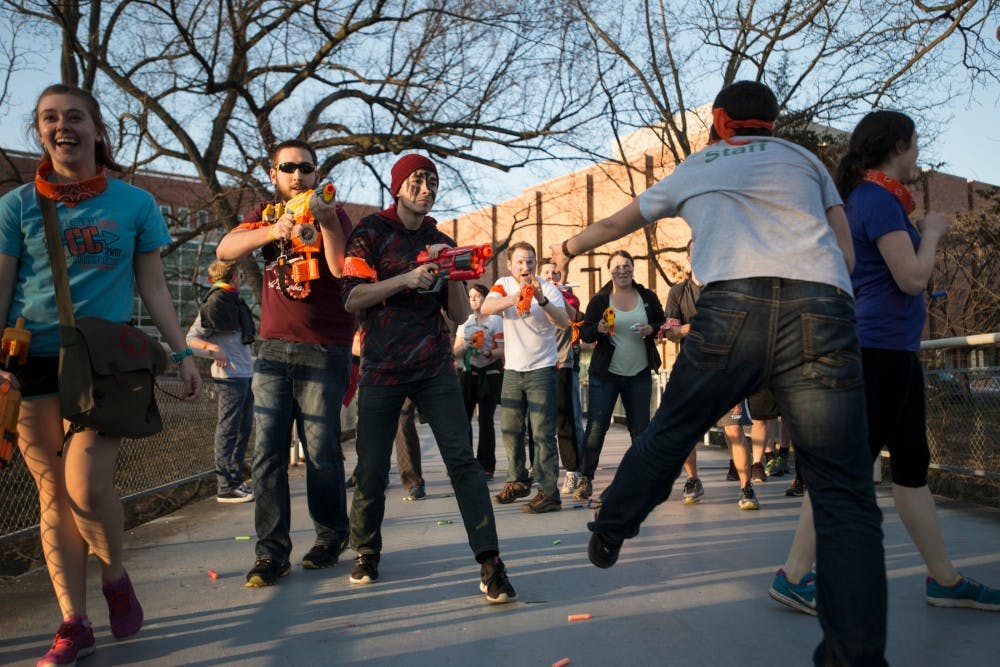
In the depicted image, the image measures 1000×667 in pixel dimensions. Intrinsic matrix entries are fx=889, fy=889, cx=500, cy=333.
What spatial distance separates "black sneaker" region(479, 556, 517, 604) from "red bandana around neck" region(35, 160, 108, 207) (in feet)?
7.52

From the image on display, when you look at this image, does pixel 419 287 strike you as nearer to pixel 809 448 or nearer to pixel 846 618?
pixel 809 448

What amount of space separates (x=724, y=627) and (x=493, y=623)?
94cm

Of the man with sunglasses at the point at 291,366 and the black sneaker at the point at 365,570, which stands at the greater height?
the man with sunglasses at the point at 291,366

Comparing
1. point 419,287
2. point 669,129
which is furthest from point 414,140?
point 419,287

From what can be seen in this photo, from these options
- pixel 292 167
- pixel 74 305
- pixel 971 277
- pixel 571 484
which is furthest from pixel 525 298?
pixel 971 277

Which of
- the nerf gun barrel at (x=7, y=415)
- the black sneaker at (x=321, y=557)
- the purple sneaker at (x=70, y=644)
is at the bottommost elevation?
the black sneaker at (x=321, y=557)

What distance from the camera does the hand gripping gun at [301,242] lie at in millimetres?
4199

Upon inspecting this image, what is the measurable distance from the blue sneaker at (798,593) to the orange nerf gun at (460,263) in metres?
1.90

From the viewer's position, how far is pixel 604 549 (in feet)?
10.3

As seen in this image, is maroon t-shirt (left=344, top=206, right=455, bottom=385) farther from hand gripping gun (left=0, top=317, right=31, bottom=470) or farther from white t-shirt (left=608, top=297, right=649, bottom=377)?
white t-shirt (left=608, top=297, right=649, bottom=377)

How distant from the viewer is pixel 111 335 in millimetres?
3311

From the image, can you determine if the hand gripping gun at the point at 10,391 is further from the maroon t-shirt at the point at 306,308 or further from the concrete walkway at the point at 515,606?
the maroon t-shirt at the point at 306,308

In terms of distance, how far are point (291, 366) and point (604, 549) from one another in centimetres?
216

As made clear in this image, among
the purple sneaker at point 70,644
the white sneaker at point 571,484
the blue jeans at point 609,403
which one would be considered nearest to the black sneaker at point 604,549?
the purple sneaker at point 70,644
